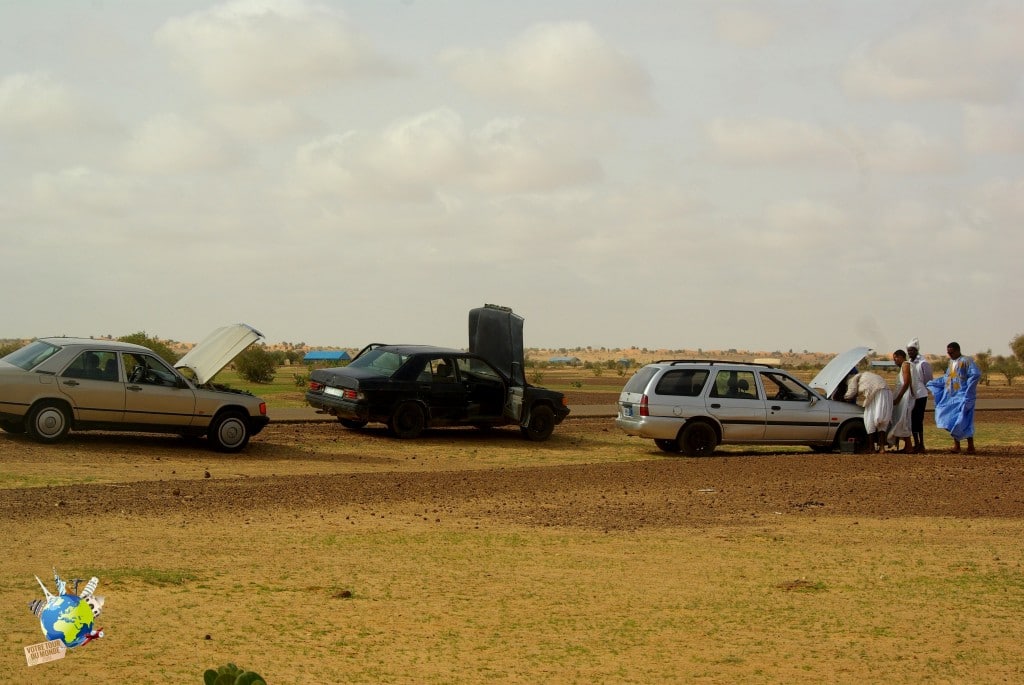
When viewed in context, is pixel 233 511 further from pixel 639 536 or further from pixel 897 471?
pixel 897 471

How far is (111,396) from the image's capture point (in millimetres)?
19312

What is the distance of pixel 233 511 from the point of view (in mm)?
13641

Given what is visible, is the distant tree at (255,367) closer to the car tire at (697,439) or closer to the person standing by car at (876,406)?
the car tire at (697,439)

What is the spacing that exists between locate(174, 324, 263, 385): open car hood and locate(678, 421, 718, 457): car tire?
24.6 feet

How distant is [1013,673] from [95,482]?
1183 cm

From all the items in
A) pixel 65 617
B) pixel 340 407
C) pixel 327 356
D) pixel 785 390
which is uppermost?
pixel 327 356

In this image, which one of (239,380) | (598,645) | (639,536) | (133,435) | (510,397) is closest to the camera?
(598,645)

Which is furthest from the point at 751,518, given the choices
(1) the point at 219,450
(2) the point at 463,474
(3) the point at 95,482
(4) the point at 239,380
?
(4) the point at 239,380

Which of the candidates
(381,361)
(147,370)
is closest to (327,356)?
(381,361)

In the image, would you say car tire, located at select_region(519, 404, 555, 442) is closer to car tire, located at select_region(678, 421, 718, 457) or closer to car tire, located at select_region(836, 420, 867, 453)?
car tire, located at select_region(678, 421, 718, 457)

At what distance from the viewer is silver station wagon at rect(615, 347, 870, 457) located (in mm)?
21719

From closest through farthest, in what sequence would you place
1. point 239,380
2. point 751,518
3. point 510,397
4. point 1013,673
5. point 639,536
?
point 1013,673, point 639,536, point 751,518, point 510,397, point 239,380

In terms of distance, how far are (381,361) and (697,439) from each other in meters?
6.21

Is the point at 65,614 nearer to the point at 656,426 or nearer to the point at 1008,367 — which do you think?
the point at 656,426
